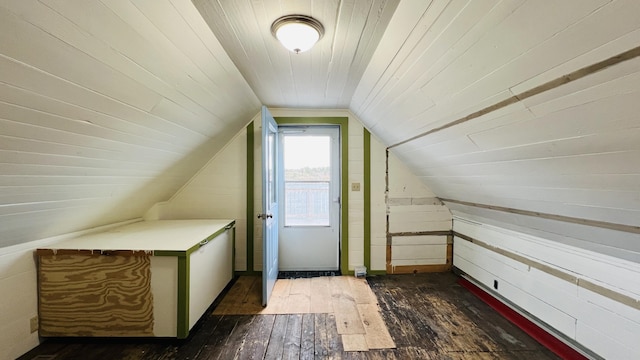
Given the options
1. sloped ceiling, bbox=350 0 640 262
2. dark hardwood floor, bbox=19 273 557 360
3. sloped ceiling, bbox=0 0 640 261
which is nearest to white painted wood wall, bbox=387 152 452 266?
dark hardwood floor, bbox=19 273 557 360

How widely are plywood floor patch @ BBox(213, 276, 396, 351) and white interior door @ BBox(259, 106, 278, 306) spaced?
158mm

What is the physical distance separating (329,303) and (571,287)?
1915 mm

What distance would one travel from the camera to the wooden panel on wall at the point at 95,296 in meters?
1.96

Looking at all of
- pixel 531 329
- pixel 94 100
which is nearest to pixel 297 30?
pixel 94 100

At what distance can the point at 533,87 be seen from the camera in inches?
43.9

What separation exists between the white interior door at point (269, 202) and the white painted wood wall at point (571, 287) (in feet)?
7.43

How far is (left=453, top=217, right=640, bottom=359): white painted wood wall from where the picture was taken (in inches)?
62.8

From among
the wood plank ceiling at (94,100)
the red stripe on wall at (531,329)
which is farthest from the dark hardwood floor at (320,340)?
the wood plank ceiling at (94,100)

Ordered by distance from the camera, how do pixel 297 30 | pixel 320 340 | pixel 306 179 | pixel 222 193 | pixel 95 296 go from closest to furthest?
pixel 297 30
pixel 95 296
pixel 320 340
pixel 222 193
pixel 306 179

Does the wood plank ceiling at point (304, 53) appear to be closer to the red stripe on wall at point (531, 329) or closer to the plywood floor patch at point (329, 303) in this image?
the plywood floor patch at point (329, 303)

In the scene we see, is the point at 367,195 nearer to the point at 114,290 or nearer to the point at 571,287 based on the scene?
the point at 571,287

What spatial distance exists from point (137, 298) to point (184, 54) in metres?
1.75

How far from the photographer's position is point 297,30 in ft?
4.83

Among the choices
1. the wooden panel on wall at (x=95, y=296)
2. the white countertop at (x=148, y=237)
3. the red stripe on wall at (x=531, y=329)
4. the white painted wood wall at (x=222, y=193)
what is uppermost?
the white painted wood wall at (x=222, y=193)
